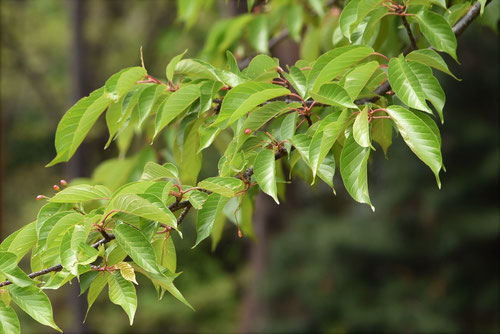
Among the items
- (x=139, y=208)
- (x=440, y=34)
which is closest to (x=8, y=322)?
(x=139, y=208)

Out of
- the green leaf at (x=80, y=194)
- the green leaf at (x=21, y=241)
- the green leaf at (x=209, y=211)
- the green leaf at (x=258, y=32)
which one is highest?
the green leaf at (x=80, y=194)

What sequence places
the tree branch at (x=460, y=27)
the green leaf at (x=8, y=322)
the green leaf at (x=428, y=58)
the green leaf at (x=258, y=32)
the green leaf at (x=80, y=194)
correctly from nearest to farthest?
the green leaf at (x=8, y=322) → the green leaf at (x=80, y=194) → the green leaf at (x=428, y=58) → the tree branch at (x=460, y=27) → the green leaf at (x=258, y=32)

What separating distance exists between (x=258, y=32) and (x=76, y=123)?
4.04 feet

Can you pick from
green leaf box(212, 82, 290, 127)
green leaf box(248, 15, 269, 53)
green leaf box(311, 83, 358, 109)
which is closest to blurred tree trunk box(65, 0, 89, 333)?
green leaf box(248, 15, 269, 53)

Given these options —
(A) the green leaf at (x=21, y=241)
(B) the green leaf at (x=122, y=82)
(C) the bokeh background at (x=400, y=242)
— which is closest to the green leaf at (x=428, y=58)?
A: (B) the green leaf at (x=122, y=82)

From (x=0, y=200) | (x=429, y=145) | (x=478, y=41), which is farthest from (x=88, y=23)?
(x=429, y=145)

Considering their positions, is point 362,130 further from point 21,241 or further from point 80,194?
point 21,241

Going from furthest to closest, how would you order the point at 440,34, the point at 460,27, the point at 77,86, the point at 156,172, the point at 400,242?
the point at 400,242, the point at 77,86, the point at 460,27, the point at 440,34, the point at 156,172

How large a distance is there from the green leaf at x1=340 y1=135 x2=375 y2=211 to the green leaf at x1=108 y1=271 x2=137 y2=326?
0.46 metres

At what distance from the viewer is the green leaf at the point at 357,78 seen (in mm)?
1165

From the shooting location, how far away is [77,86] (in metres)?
6.27

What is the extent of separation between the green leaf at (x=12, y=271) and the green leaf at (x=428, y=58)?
902mm

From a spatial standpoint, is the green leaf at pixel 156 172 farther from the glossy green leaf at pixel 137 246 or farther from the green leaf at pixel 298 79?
the green leaf at pixel 298 79

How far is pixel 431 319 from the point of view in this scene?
6.02 m
